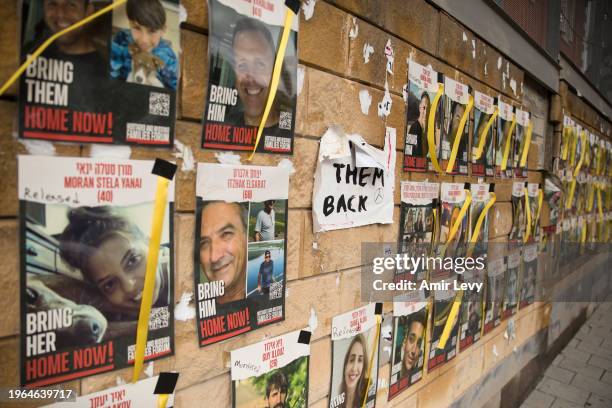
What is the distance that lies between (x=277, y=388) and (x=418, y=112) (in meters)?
1.46

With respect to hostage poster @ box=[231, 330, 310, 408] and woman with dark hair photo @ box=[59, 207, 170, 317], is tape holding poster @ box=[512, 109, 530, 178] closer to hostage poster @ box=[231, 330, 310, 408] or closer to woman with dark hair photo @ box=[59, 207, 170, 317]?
hostage poster @ box=[231, 330, 310, 408]

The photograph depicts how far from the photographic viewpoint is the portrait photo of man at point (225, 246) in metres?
1.24

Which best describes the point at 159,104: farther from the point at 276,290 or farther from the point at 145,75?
the point at 276,290

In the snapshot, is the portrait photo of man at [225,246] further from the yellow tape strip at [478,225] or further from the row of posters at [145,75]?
the yellow tape strip at [478,225]

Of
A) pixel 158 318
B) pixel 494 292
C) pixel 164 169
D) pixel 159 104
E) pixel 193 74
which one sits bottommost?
pixel 494 292

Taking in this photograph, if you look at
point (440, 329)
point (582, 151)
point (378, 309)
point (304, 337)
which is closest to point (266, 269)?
point (304, 337)

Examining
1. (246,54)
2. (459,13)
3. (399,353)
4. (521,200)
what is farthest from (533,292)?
(246,54)

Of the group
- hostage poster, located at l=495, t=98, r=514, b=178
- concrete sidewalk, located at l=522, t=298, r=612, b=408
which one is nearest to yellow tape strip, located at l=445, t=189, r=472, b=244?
hostage poster, located at l=495, t=98, r=514, b=178

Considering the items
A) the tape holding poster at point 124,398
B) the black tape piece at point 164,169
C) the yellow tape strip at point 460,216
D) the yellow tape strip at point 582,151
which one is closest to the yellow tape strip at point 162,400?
the tape holding poster at point 124,398

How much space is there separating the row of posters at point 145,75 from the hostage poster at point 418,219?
2.98 ft

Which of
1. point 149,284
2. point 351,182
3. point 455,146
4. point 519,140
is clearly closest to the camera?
point 149,284

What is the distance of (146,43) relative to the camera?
106 centimetres

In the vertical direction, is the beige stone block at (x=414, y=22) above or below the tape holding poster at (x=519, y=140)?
above

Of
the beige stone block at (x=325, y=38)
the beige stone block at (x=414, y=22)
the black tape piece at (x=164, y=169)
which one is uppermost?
the beige stone block at (x=414, y=22)
